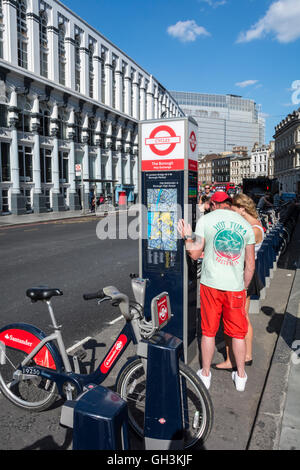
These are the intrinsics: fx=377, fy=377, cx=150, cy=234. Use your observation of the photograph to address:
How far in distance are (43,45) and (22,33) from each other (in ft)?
9.87

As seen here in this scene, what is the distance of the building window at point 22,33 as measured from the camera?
30406 mm

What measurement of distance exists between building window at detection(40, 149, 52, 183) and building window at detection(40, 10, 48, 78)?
23.3ft

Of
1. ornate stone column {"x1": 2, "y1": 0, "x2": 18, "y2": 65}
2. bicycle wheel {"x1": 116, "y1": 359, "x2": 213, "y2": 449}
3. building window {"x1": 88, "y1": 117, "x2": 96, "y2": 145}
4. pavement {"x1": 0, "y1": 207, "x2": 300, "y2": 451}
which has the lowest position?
pavement {"x1": 0, "y1": 207, "x2": 300, "y2": 451}

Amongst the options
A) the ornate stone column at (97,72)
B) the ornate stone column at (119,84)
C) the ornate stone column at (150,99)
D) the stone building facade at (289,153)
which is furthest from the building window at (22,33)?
the stone building facade at (289,153)

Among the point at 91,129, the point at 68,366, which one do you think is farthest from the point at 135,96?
the point at 68,366

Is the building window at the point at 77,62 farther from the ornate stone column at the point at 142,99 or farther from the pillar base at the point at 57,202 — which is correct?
the ornate stone column at the point at 142,99

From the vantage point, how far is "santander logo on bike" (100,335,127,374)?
2.92 meters

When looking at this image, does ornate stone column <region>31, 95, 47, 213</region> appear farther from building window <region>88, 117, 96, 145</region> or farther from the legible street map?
the legible street map

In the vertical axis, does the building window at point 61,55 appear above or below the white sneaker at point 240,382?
above

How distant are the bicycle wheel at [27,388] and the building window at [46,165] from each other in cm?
3182

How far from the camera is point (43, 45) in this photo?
33.8 metres

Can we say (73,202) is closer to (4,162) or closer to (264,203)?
(4,162)

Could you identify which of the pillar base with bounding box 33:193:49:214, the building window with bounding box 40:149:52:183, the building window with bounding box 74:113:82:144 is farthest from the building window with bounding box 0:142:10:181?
the building window with bounding box 74:113:82:144
